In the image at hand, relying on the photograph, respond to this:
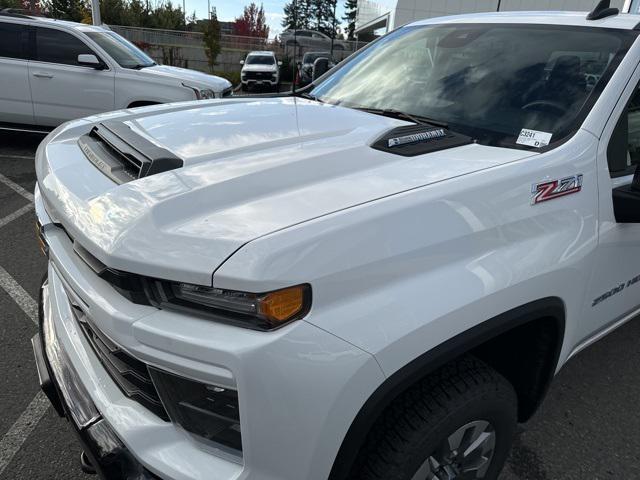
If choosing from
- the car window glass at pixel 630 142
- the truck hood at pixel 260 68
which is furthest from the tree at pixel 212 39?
the car window glass at pixel 630 142

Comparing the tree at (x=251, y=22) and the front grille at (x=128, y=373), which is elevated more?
the tree at (x=251, y=22)

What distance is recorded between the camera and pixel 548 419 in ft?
8.67

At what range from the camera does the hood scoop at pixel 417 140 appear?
195 cm

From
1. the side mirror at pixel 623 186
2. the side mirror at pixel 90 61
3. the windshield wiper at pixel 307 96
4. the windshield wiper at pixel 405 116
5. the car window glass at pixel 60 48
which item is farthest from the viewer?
the car window glass at pixel 60 48

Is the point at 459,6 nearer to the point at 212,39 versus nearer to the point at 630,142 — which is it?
the point at 212,39

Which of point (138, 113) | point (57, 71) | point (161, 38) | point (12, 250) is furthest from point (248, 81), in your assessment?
point (138, 113)

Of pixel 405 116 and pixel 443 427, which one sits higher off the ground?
pixel 405 116

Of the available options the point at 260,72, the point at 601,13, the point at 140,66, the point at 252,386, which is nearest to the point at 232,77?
the point at 260,72

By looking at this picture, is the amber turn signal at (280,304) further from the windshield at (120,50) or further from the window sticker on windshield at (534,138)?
the windshield at (120,50)

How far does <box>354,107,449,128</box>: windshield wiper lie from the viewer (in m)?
2.34

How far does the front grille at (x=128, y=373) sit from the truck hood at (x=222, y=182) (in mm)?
282

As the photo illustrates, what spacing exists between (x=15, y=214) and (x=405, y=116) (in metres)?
4.18

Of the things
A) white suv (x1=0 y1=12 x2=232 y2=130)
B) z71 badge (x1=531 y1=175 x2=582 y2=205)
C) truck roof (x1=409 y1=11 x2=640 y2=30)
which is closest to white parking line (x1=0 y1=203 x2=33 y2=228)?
white suv (x1=0 y1=12 x2=232 y2=130)

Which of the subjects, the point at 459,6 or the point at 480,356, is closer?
the point at 480,356
